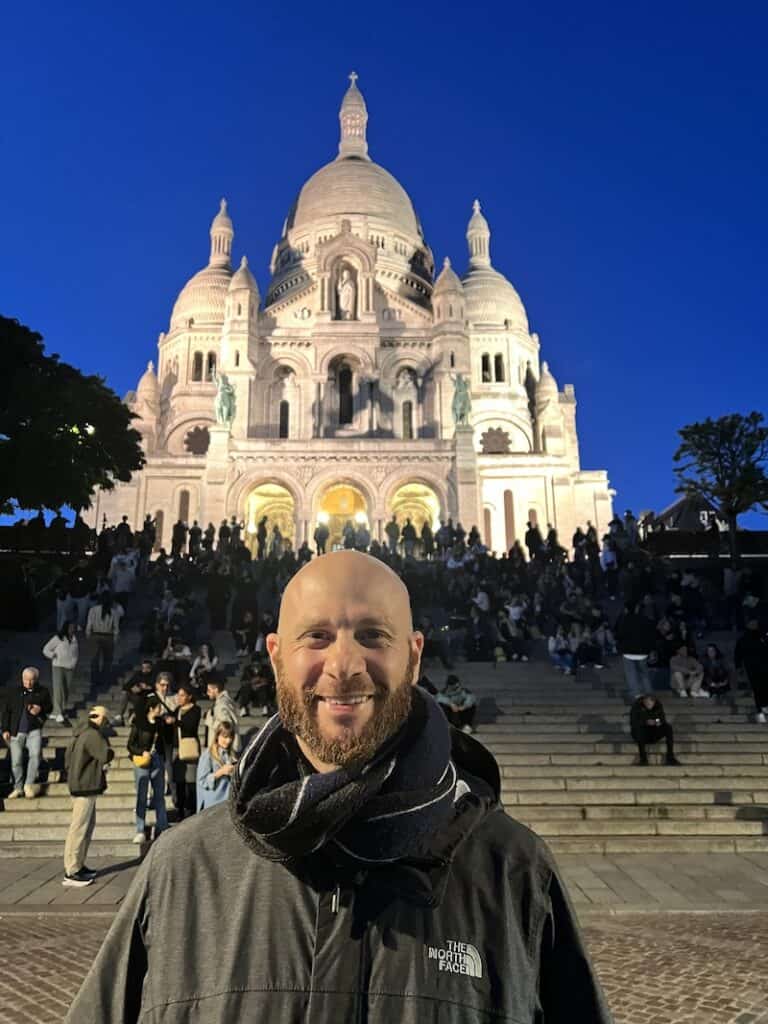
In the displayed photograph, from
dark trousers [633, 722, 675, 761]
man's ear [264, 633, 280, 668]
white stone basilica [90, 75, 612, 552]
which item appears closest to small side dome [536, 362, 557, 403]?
white stone basilica [90, 75, 612, 552]

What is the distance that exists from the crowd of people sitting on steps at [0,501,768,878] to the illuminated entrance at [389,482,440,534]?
12.5m

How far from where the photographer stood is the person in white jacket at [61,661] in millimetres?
11095

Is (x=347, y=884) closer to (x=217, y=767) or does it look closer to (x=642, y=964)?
(x=642, y=964)

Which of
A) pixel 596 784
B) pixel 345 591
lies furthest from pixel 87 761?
pixel 345 591

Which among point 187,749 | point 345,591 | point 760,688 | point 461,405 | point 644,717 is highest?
point 461,405

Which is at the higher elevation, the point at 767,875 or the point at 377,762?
the point at 377,762

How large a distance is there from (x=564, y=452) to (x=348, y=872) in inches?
1888

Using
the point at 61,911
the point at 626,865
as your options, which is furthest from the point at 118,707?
the point at 626,865

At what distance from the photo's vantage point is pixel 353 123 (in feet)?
207

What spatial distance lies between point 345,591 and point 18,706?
8469 mm

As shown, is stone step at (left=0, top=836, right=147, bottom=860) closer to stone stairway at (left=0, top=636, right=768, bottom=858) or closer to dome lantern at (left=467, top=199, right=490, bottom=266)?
stone stairway at (left=0, top=636, right=768, bottom=858)

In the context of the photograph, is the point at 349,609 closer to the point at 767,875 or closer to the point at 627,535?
the point at 767,875

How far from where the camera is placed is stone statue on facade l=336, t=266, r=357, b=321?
148 ft

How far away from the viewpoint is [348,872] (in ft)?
5.11
